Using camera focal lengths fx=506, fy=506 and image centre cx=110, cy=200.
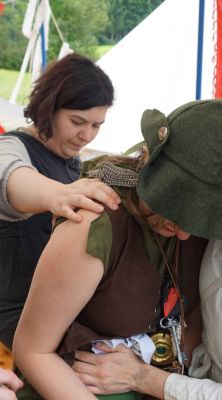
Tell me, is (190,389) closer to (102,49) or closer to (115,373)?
(115,373)

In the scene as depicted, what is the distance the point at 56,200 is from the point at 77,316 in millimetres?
216

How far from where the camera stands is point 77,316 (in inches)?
36.5

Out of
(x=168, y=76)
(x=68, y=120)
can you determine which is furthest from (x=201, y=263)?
(x=168, y=76)

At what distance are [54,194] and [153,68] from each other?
291cm

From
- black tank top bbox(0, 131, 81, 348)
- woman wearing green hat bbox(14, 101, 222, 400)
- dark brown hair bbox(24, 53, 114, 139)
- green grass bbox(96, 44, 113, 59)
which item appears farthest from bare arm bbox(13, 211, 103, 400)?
green grass bbox(96, 44, 113, 59)

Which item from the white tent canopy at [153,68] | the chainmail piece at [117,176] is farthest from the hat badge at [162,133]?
the white tent canopy at [153,68]

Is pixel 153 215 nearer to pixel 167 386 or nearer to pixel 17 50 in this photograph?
pixel 167 386

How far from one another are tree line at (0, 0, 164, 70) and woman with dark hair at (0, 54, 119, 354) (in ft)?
25.1

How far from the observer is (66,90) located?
1424 mm

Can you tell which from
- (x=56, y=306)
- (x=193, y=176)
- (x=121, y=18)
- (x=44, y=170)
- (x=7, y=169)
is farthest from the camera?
(x=121, y=18)

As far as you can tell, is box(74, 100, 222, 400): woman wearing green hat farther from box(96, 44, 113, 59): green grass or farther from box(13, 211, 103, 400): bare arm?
box(96, 44, 113, 59): green grass

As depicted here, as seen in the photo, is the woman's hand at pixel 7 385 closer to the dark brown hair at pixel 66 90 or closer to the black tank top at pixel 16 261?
the black tank top at pixel 16 261

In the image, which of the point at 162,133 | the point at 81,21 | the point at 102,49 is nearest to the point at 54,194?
the point at 162,133

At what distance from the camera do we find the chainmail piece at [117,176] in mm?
880
